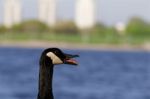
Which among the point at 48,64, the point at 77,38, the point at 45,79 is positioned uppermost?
the point at 48,64

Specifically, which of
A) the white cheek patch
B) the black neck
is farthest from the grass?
the white cheek patch

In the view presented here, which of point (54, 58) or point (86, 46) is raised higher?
point (54, 58)

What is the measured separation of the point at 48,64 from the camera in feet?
32.5

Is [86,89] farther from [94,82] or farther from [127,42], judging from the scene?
[127,42]

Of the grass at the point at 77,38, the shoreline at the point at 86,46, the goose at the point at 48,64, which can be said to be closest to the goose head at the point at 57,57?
the goose at the point at 48,64

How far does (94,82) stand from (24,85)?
415cm

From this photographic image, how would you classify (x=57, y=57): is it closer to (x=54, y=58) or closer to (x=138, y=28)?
(x=54, y=58)

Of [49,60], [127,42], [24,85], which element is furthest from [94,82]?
[127,42]

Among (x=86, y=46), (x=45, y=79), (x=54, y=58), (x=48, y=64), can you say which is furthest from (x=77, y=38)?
(x=54, y=58)

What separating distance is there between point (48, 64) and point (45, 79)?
0.23m

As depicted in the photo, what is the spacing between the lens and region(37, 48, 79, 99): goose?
9805mm

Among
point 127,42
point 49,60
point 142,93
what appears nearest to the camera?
point 49,60

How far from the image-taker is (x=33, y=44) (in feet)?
331

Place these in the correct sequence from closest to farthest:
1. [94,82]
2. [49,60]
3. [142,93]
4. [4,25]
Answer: [49,60] < [142,93] < [94,82] < [4,25]
